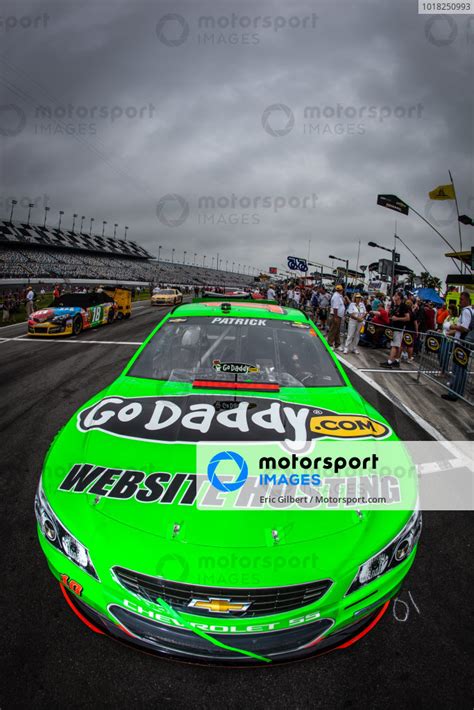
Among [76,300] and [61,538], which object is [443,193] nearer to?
[76,300]

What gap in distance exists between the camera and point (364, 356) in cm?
1020

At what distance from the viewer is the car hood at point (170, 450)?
166 centimetres

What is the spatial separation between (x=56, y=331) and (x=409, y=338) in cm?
992

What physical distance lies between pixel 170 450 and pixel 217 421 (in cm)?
39

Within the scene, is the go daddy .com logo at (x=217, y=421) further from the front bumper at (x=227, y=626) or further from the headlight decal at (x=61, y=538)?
the front bumper at (x=227, y=626)

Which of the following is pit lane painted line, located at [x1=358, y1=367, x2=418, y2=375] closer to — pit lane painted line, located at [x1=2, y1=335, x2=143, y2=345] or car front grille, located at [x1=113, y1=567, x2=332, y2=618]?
pit lane painted line, located at [x1=2, y1=335, x2=143, y2=345]

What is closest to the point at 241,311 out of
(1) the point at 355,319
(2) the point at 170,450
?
(2) the point at 170,450

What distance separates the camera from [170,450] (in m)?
2.14

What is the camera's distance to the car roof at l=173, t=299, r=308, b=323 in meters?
3.70

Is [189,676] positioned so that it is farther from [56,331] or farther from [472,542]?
[56,331]

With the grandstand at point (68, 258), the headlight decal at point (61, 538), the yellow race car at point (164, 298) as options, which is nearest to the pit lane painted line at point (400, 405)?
the headlight decal at point (61, 538)

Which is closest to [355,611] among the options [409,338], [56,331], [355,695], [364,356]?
[355,695]

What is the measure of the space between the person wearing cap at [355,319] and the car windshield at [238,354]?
21.9 ft

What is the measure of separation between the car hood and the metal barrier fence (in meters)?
4.00
